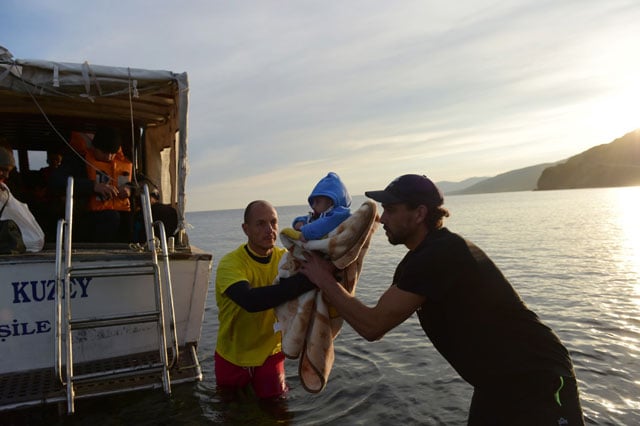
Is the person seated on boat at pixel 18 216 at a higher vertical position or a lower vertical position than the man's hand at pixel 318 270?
higher

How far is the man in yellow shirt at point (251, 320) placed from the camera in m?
4.19

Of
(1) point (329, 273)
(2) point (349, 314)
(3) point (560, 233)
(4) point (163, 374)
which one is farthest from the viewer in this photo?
(3) point (560, 233)

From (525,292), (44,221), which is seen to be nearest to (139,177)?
(44,221)

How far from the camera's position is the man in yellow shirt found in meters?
4.19

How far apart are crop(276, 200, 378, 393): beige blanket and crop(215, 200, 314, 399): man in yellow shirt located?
801 mm

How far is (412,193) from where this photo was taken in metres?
2.88

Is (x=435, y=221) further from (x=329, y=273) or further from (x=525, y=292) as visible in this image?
(x=525, y=292)

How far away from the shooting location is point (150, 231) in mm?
4684

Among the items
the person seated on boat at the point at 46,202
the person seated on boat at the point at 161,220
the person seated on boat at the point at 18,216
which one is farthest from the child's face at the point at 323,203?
the person seated on boat at the point at 46,202

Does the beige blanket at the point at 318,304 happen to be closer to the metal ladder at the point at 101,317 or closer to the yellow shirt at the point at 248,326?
the yellow shirt at the point at 248,326

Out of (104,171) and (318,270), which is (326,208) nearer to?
(318,270)

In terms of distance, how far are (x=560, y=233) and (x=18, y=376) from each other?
2937 cm

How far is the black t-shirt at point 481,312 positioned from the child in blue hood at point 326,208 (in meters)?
0.77

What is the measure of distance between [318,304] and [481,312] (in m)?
1.14
